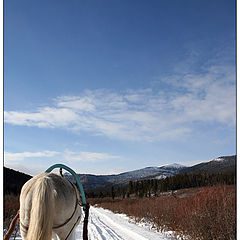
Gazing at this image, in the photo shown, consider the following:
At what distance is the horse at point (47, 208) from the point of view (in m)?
2.69

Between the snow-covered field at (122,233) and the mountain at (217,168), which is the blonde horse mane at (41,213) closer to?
the snow-covered field at (122,233)

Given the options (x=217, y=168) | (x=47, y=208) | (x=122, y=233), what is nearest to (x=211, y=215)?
(x=122, y=233)

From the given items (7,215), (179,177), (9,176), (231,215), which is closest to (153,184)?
(179,177)

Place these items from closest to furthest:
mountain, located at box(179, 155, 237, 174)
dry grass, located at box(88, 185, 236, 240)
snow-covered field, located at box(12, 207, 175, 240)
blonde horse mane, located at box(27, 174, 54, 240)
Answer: blonde horse mane, located at box(27, 174, 54, 240)
dry grass, located at box(88, 185, 236, 240)
snow-covered field, located at box(12, 207, 175, 240)
mountain, located at box(179, 155, 237, 174)

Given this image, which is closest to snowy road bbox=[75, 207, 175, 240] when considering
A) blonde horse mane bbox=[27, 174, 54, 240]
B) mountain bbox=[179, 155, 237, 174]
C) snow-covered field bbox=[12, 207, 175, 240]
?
snow-covered field bbox=[12, 207, 175, 240]

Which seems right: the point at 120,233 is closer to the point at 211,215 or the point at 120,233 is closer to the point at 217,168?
the point at 211,215

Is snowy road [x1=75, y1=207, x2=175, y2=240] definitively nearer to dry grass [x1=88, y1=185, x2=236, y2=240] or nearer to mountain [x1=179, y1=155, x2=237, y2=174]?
dry grass [x1=88, y1=185, x2=236, y2=240]

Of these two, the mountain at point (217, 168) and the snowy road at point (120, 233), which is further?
the mountain at point (217, 168)

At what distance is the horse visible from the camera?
269 centimetres

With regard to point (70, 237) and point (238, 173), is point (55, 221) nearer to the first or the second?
point (70, 237)

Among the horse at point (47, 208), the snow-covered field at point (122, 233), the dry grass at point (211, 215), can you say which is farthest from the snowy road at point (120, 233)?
the horse at point (47, 208)

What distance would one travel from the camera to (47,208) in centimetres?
274

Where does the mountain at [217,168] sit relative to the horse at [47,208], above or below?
below

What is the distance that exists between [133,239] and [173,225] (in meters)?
1.61
